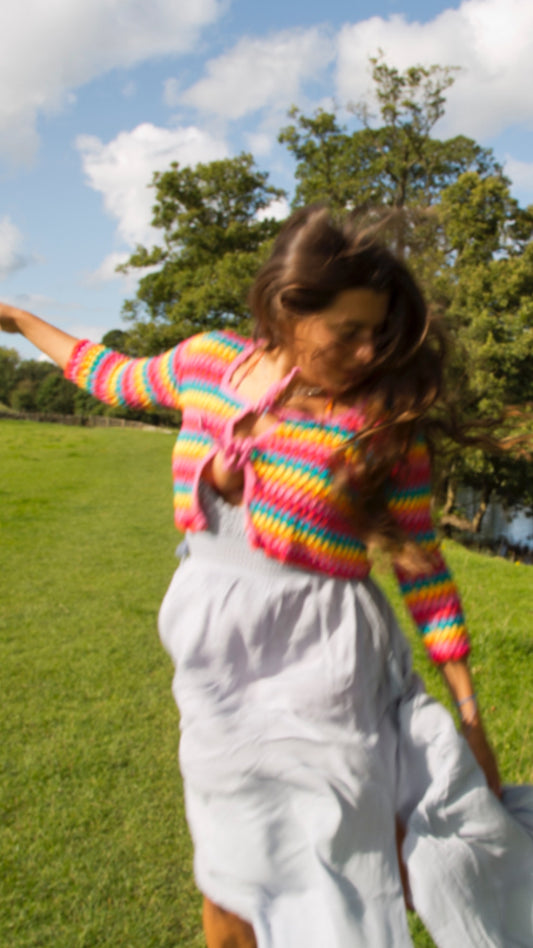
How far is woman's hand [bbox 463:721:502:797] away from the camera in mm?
1778

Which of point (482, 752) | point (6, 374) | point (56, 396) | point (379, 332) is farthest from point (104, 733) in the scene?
point (6, 374)

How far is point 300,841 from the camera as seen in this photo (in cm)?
154

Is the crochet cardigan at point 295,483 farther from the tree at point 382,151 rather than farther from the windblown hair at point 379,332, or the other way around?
the tree at point 382,151

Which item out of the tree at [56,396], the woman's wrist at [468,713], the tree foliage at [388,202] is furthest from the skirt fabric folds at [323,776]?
the tree at [56,396]

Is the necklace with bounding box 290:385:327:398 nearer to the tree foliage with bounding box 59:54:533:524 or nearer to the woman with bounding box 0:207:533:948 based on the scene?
the woman with bounding box 0:207:533:948

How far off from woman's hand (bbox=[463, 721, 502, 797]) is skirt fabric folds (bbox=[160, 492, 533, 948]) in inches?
2.2

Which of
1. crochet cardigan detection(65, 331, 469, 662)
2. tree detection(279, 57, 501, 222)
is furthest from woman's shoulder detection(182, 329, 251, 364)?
tree detection(279, 57, 501, 222)

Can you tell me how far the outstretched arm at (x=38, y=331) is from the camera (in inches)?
87.7

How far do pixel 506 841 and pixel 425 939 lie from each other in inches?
53.7

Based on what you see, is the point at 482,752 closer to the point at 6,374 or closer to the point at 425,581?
the point at 425,581

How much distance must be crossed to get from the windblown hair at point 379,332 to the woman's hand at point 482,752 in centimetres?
39

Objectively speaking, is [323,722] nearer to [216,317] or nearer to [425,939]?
[425,939]

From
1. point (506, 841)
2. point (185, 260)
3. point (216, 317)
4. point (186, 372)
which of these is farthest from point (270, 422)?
point (185, 260)

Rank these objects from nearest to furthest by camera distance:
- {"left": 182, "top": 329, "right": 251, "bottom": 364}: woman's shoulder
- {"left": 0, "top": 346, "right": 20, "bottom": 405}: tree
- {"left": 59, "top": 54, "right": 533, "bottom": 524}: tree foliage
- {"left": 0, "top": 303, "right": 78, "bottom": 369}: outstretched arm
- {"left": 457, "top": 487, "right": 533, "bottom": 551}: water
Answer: {"left": 182, "top": 329, "right": 251, "bottom": 364}: woman's shoulder, {"left": 0, "top": 303, "right": 78, "bottom": 369}: outstretched arm, {"left": 59, "top": 54, "right": 533, "bottom": 524}: tree foliage, {"left": 457, "top": 487, "right": 533, "bottom": 551}: water, {"left": 0, "top": 346, "right": 20, "bottom": 405}: tree
